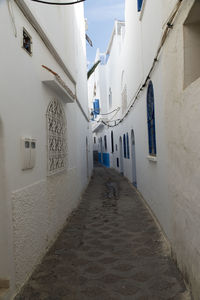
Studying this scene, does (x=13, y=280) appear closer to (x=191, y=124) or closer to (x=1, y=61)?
(x=1, y=61)

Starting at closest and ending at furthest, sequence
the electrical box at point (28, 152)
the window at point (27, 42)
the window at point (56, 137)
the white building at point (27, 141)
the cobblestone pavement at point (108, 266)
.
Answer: the white building at point (27, 141)
the cobblestone pavement at point (108, 266)
the electrical box at point (28, 152)
the window at point (27, 42)
the window at point (56, 137)

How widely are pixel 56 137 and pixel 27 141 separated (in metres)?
1.66

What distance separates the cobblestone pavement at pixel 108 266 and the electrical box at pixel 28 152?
142cm

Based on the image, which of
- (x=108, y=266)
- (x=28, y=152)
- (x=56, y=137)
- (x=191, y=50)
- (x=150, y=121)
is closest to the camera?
(x=191, y=50)

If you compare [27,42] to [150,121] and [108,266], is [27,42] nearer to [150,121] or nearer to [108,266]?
[150,121]

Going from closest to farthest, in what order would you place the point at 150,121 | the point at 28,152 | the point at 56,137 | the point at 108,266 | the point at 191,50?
the point at 191,50 → the point at 28,152 → the point at 108,266 → the point at 56,137 → the point at 150,121

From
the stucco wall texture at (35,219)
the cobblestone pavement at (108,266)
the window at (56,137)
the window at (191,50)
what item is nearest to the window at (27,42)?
the window at (56,137)

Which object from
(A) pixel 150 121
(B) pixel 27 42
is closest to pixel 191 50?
(B) pixel 27 42

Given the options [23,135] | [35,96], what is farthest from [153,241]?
[35,96]

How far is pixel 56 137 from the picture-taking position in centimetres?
480

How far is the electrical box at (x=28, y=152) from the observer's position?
9.89ft

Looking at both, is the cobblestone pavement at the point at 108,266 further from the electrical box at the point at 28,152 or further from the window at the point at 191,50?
the window at the point at 191,50

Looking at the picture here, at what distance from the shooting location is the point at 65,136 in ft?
18.7

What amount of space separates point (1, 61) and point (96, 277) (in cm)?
273
